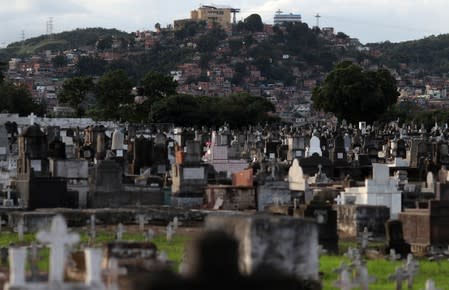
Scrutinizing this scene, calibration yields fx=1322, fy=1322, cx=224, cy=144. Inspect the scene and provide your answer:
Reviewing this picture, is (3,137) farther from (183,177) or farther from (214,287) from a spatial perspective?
(214,287)

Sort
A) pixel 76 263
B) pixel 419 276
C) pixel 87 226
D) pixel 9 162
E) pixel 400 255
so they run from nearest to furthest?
pixel 76 263
pixel 419 276
pixel 400 255
pixel 87 226
pixel 9 162

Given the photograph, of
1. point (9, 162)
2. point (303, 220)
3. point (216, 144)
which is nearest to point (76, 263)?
point (303, 220)

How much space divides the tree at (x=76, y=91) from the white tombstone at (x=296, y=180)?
71.7 m

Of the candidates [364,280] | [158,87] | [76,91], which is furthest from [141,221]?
[76,91]

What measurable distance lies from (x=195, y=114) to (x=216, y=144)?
53.1 meters

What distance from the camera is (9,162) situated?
129ft

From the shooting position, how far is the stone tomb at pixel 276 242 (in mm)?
15094

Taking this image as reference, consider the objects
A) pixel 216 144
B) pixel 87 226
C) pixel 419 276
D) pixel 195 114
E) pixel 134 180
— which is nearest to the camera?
pixel 419 276

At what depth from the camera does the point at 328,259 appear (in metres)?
→ 21.1

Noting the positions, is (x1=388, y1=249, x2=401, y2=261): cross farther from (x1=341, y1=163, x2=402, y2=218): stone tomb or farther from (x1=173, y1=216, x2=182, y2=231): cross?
(x1=341, y1=163, x2=402, y2=218): stone tomb

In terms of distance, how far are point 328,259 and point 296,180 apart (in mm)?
13516

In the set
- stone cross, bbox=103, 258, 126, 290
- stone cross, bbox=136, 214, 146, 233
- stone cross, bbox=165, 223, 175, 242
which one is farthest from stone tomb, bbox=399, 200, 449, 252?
stone cross, bbox=103, 258, 126, 290

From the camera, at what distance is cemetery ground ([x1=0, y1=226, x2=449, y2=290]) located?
59.2 feet

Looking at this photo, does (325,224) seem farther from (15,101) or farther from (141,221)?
(15,101)
